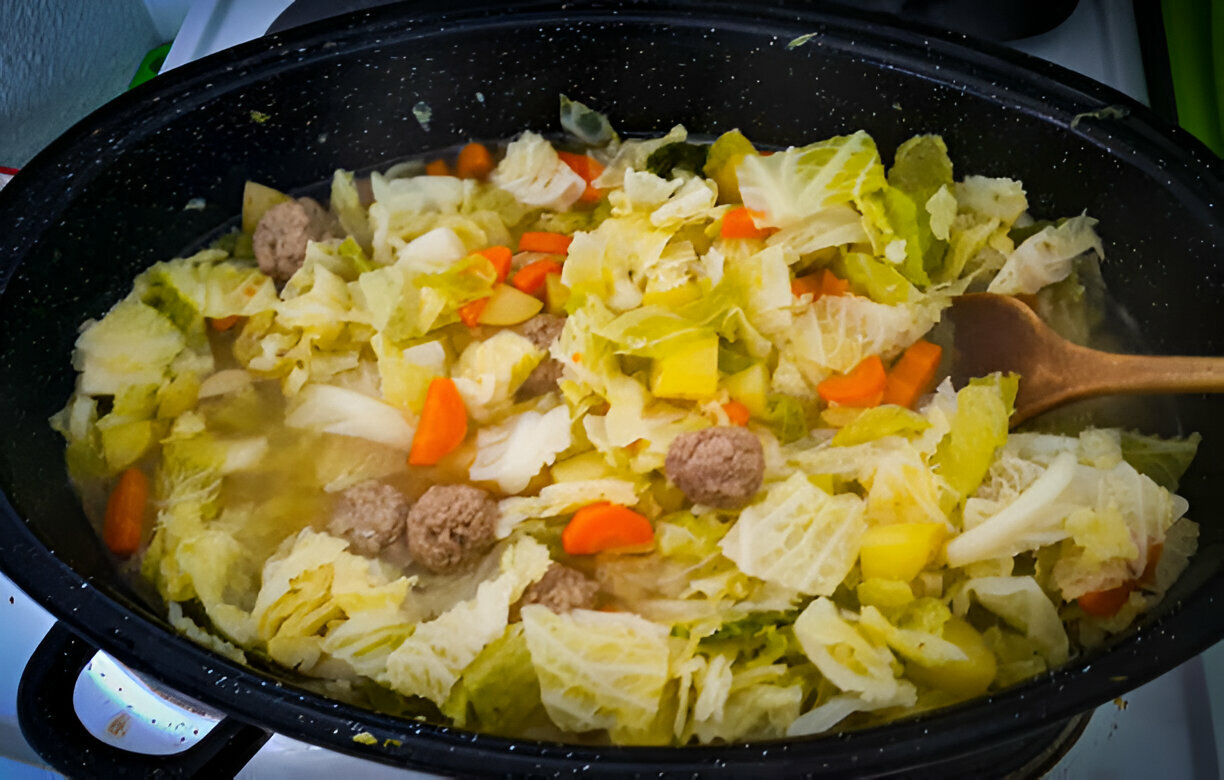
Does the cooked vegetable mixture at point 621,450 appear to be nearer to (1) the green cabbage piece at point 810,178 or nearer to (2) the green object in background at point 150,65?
(1) the green cabbage piece at point 810,178

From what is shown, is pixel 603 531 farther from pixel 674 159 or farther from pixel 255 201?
pixel 255 201

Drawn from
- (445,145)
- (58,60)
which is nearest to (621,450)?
(445,145)

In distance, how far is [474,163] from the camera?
176cm

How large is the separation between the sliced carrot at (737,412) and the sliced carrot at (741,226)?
31 cm

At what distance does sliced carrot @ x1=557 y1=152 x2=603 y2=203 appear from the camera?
1.73 meters

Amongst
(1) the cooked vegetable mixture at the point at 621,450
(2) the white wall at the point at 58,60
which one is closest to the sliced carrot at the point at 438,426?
(1) the cooked vegetable mixture at the point at 621,450

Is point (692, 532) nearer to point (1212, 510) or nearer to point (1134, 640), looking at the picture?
point (1134, 640)

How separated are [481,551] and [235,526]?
361 mm

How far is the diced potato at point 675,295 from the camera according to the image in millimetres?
1489

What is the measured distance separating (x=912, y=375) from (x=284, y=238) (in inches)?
41.3

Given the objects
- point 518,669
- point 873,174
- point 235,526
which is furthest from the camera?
point 873,174

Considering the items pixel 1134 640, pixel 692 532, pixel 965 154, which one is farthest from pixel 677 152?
pixel 1134 640

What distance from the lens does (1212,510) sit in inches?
48.8

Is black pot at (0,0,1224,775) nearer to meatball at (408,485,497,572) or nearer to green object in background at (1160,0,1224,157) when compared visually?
meatball at (408,485,497,572)
